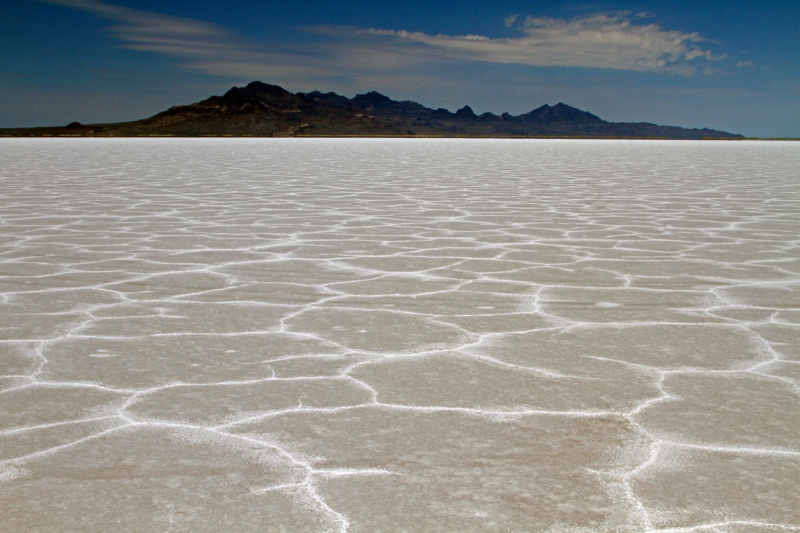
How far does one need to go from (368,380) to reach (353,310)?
0.95 metres

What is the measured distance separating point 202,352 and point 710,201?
7491 millimetres

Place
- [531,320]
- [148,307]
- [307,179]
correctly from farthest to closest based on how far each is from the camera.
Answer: [307,179] → [148,307] → [531,320]

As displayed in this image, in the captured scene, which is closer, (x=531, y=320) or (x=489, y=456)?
(x=489, y=456)

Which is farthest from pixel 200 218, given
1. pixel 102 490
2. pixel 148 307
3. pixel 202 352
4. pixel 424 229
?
pixel 102 490

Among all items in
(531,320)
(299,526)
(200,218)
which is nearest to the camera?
(299,526)

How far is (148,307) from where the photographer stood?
11.3 ft

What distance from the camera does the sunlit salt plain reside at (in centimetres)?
167

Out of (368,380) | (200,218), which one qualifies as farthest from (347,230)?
(368,380)

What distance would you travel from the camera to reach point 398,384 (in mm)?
2439

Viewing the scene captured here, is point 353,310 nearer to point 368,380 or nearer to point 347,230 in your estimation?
point 368,380

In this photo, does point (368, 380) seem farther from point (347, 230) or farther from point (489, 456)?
point (347, 230)

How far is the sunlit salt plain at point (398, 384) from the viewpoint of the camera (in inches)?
65.9

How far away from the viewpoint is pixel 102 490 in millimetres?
1723

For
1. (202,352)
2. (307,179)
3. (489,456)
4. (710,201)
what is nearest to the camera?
(489,456)
